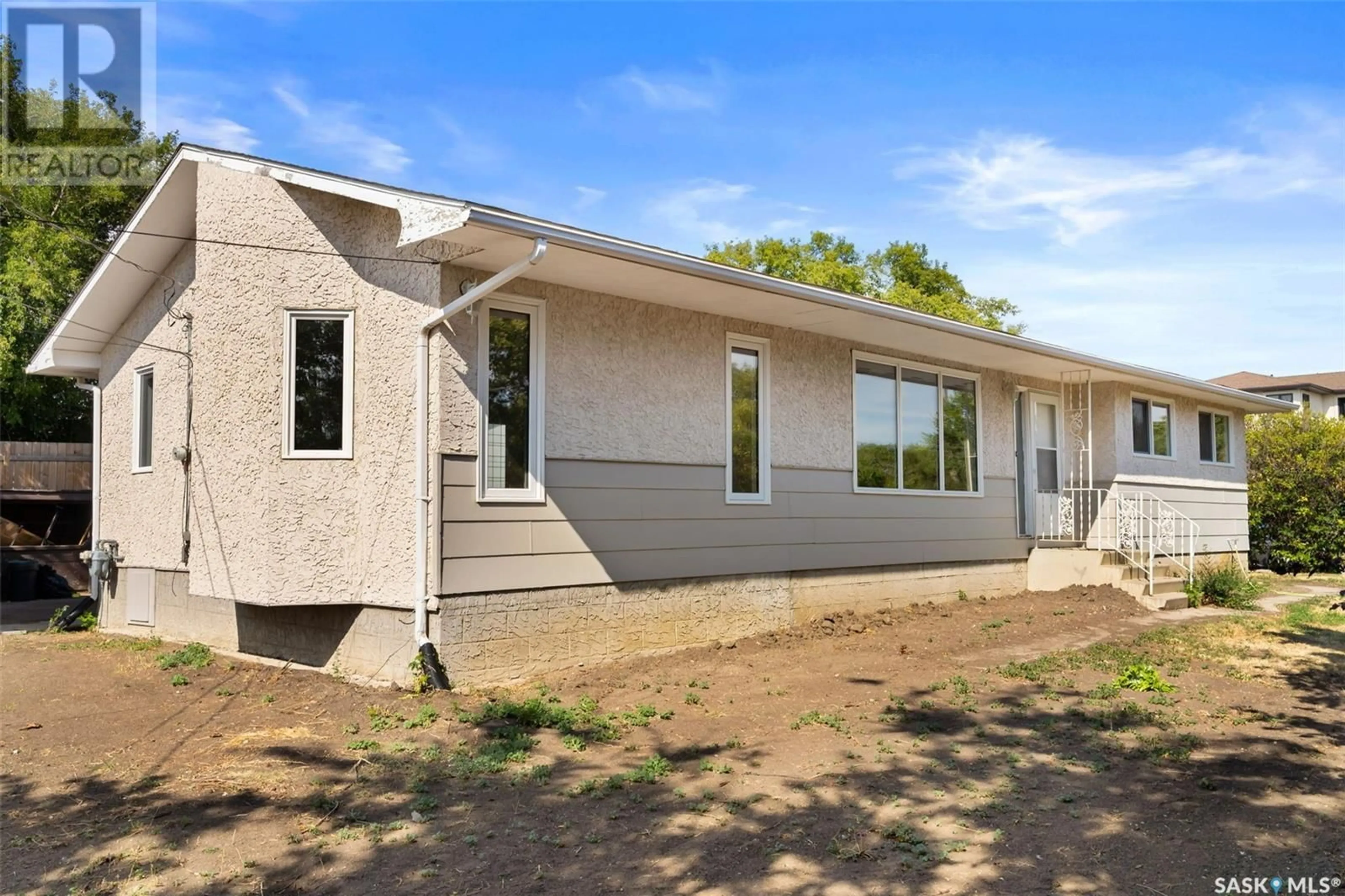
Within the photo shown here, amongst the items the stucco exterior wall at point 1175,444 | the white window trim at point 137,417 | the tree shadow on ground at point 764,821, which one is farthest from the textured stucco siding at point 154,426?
the stucco exterior wall at point 1175,444

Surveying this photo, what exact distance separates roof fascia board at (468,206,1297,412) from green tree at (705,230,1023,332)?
63.2 feet

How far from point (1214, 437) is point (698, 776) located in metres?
16.1

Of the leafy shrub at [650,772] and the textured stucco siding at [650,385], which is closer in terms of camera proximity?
the leafy shrub at [650,772]

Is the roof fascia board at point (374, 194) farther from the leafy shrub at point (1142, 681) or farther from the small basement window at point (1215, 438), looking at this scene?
the small basement window at point (1215, 438)

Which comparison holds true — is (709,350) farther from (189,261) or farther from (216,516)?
(189,261)

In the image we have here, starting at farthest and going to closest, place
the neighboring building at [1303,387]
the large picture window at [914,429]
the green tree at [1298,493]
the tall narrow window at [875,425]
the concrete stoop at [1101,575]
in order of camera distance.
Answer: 1. the neighboring building at [1303,387]
2. the green tree at [1298,493]
3. the concrete stoop at [1101,575]
4. the large picture window at [914,429]
5. the tall narrow window at [875,425]

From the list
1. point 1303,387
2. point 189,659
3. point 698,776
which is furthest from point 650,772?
point 1303,387

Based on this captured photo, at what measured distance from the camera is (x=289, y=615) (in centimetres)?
873

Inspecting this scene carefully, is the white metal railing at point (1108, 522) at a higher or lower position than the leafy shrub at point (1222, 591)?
higher

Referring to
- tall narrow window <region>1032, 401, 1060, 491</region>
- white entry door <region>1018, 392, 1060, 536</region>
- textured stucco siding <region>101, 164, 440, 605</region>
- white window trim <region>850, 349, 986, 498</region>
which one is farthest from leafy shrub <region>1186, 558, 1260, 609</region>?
textured stucco siding <region>101, 164, 440, 605</region>

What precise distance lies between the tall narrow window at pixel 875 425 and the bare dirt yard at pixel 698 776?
284 centimetres

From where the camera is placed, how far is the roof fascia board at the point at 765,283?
6.77m

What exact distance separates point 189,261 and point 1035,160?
11696mm

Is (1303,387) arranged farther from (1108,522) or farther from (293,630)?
(293,630)
